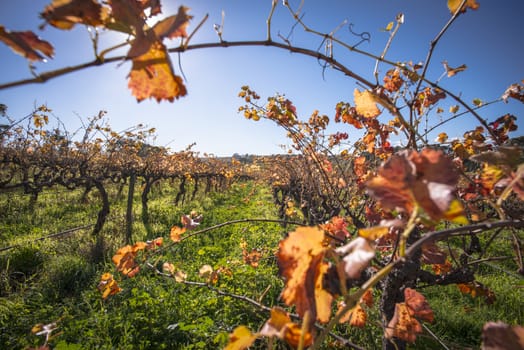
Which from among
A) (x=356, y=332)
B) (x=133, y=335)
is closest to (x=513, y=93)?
(x=356, y=332)

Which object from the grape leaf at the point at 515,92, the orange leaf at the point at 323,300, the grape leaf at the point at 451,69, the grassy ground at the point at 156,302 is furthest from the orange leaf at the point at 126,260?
the grape leaf at the point at 515,92

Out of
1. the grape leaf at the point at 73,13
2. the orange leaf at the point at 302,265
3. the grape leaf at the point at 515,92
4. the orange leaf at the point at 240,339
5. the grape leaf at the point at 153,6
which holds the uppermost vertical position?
the grape leaf at the point at 515,92

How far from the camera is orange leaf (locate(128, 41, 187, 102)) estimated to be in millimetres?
462

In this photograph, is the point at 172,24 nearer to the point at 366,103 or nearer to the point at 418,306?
the point at 366,103

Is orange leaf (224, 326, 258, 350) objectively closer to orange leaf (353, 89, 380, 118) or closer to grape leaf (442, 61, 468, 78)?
orange leaf (353, 89, 380, 118)

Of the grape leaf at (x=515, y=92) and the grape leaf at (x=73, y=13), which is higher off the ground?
the grape leaf at (x=515, y=92)

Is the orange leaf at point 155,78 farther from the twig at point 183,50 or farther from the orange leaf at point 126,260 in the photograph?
the orange leaf at point 126,260

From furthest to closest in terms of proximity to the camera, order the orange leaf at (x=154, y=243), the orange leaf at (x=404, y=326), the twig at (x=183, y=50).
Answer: the orange leaf at (x=154, y=243), the orange leaf at (x=404, y=326), the twig at (x=183, y=50)

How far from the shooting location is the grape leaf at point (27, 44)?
0.45 m

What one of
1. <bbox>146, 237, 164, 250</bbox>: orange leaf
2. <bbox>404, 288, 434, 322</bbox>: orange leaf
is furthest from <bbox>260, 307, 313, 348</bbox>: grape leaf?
<bbox>146, 237, 164, 250</bbox>: orange leaf

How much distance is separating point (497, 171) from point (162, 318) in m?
4.00

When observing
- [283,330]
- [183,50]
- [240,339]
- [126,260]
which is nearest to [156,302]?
[126,260]

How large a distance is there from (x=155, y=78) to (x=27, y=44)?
24 centimetres

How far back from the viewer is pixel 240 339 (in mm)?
530
